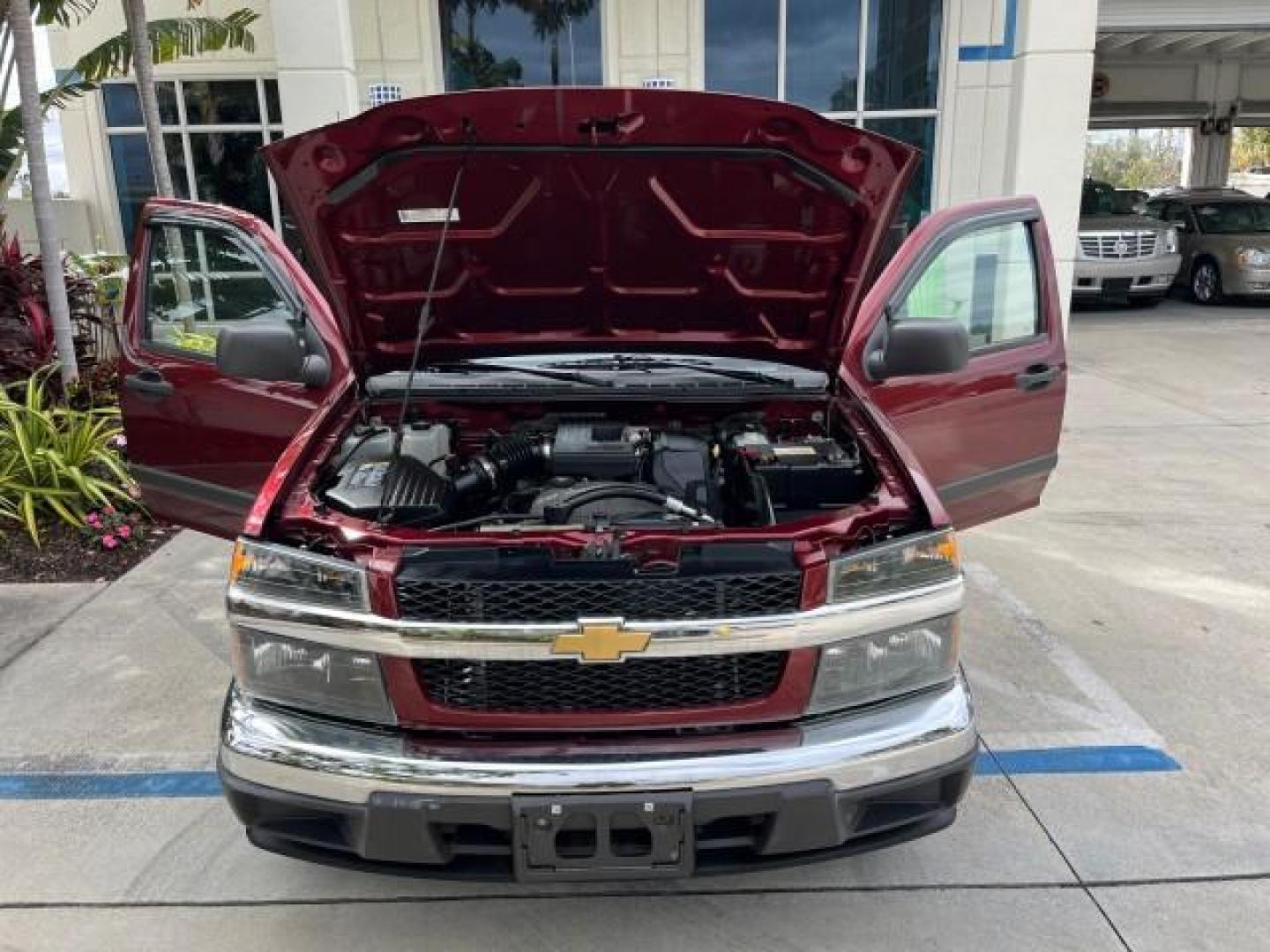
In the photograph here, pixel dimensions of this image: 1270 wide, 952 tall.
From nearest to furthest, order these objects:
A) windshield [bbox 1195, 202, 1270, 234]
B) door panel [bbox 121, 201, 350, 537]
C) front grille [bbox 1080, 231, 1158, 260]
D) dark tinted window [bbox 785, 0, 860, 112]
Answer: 1. door panel [bbox 121, 201, 350, 537]
2. dark tinted window [bbox 785, 0, 860, 112]
3. front grille [bbox 1080, 231, 1158, 260]
4. windshield [bbox 1195, 202, 1270, 234]

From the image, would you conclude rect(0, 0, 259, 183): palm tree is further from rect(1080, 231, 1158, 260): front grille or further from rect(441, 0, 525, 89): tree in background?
rect(1080, 231, 1158, 260): front grille

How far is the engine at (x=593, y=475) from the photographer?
2.70 metres

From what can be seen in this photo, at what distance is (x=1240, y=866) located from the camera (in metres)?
2.79

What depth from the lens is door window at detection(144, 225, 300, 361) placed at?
157 inches

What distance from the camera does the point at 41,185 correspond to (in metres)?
6.25

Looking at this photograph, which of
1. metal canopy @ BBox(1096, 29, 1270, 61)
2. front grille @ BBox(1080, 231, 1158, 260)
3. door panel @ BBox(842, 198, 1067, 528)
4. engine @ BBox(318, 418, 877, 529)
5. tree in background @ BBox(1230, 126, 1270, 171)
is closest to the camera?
engine @ BBox(318, 418, 877, 529)

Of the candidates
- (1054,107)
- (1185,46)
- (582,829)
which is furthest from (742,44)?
(1185,46)

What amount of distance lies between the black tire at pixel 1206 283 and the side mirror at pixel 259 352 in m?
15.5

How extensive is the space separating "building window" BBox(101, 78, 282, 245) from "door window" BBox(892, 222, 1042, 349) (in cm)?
892

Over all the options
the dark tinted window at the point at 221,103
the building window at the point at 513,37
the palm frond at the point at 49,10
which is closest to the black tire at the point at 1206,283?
the building window at the point at 513,37

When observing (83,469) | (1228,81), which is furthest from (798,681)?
(1228,81)

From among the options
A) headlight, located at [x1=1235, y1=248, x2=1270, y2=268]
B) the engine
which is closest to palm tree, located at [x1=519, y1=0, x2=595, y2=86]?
the engine

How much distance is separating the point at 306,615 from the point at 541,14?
10.4m

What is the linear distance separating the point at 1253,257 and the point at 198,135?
14.1 meters
